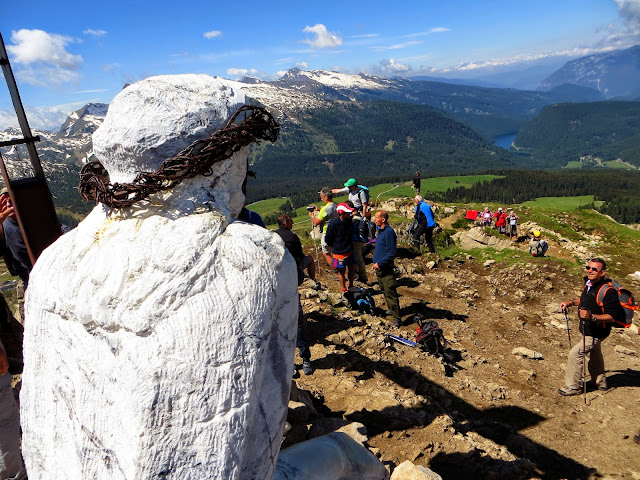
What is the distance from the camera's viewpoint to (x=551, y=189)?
116m

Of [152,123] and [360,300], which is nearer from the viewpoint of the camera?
[152,123]

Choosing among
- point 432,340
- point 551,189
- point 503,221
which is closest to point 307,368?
point 432,340

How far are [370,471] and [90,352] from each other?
179 centimetres

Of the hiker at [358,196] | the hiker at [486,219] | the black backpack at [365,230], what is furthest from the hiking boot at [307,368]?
the hiker at [486,219]

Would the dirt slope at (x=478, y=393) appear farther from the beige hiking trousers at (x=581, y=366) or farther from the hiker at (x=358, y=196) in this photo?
the hiker at (x=358, y=196)

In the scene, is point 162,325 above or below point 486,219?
above

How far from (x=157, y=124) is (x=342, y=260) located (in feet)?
27.1

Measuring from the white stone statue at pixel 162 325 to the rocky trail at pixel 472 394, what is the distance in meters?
3.58

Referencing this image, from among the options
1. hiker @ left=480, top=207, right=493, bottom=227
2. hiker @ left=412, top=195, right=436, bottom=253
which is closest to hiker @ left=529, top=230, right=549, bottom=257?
hiker @ left=412, top=195, right=436, bottom=253

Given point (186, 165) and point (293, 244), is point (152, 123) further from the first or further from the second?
point (293, 244)

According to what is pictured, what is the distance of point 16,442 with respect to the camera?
3.49 metres

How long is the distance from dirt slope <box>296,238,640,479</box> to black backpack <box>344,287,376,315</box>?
0.34 metres

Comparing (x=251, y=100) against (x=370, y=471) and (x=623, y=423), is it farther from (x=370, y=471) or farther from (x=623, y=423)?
(x=623, y=423)

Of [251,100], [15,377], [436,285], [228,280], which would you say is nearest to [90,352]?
[228,280]
